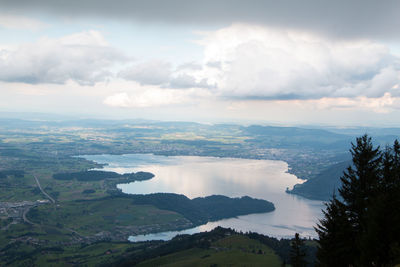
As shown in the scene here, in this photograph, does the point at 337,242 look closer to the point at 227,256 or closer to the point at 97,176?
the point at 227,256

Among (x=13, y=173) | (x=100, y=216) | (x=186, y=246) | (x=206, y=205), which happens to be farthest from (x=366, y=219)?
(x=13, y=173)

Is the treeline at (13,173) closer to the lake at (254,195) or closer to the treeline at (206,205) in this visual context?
the lake at (254,195)

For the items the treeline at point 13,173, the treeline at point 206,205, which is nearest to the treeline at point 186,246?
the treeline at point 206,205

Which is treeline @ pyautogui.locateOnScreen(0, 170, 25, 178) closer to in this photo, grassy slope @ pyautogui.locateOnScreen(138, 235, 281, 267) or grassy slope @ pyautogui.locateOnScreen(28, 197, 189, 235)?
grassy slope @ pyautogui.locateOnScreen(28, 197, 189, 235)

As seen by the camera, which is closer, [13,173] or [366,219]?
[366,219]

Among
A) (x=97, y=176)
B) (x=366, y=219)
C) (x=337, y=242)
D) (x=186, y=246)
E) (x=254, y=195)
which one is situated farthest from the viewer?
(x=97, y=176)
